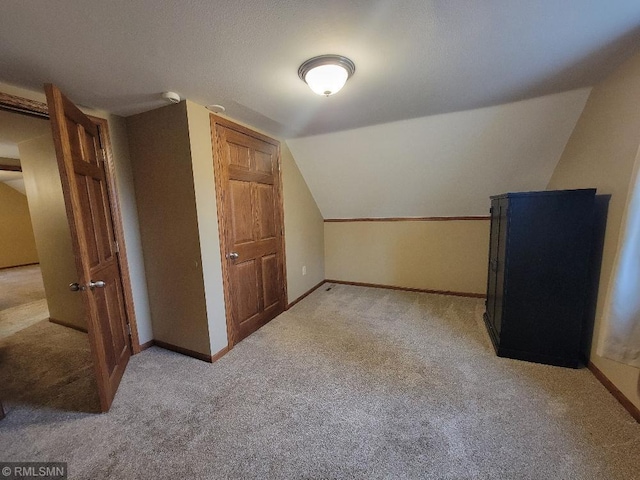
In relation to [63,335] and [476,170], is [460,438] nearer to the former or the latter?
[476,170]

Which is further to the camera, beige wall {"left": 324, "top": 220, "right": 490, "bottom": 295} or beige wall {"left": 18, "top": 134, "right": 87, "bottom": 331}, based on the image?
beige wall {"left": 324, "top": 220, "right": 490, "bottom": 295}

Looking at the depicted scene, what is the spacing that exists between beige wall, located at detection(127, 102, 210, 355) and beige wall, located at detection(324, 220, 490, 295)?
98.5 inches

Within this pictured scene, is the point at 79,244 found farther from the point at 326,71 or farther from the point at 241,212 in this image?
the point at 326,71

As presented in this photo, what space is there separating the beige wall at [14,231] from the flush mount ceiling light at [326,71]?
8.85 metres

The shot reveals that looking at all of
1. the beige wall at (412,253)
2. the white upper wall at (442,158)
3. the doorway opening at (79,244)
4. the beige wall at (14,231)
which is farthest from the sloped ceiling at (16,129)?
the beige wall at (14,231)

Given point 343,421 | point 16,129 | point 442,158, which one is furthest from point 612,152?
point 16,129

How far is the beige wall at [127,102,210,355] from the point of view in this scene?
207 centimetres

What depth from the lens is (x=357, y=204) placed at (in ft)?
12.6

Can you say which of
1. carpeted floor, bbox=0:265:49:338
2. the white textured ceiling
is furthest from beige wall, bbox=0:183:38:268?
the white textured ceiling

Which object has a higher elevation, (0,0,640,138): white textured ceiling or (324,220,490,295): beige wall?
(0,0,640,138): white textured ceiling

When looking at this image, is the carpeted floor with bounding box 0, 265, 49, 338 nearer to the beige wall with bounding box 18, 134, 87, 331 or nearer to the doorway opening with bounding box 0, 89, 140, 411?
the doorway opening with bounding box 0, 89, 140, 411

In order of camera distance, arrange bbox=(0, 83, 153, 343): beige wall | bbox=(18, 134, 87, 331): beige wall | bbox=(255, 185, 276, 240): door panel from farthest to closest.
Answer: bbox=(255, 185, 276, 240): door panel → bbox=(18, 134, 87, 331): beige wall → bbox=(0, 83, 153, 343): beige wall

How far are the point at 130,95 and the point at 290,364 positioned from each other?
7.71ft

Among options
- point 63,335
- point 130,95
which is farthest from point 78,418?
point 130,95
